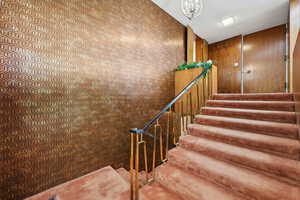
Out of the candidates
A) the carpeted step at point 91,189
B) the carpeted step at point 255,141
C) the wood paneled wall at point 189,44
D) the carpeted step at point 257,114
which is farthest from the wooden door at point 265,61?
the carpeted step at point 91,189

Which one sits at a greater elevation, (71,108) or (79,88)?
(79,88)

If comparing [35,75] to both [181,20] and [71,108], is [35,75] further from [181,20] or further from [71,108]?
[181,20]

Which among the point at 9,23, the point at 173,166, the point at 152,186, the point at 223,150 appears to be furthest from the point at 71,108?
the point at 223,150

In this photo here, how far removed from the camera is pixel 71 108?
2.17 meters

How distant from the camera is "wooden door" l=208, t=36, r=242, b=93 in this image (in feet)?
18.0

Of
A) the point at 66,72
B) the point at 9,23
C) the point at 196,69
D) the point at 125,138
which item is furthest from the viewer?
the point at 196,69

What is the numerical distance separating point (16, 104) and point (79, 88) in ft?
2.69

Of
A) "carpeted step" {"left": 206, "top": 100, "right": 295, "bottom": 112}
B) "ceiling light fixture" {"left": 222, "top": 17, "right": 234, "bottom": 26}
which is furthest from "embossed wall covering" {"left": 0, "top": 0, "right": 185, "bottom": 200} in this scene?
"ceiling light fixture" {"left": 222, "top": 17, "right": 234, "bottom": 26}

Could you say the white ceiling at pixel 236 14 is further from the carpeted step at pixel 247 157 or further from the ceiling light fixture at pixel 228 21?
the carpeted step at pixel 247 157

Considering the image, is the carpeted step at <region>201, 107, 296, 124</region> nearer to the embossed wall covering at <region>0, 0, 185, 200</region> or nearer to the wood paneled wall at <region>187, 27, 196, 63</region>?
the embossed wall covering at <region>0, 0, 185, 200</region>

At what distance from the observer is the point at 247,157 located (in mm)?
1587

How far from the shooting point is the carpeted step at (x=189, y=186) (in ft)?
4.56

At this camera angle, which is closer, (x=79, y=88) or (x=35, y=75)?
(x=35, y=75)

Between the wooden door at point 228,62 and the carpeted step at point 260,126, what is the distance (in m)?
4.03
